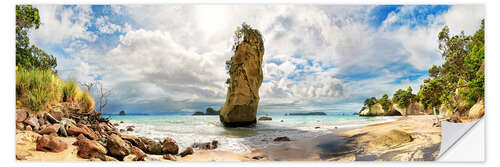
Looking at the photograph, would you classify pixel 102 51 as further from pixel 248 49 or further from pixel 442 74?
pixel 442 74

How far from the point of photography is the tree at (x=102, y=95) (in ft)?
10.4

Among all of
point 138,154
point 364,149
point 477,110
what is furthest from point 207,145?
point 477,110

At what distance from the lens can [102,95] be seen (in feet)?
10.4

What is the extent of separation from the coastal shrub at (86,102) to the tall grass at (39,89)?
0.18 m

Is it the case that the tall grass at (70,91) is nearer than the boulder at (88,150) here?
No

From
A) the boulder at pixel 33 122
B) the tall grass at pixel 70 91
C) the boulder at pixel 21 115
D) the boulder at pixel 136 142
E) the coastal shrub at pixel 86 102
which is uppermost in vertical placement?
the tall grass at pixel 70 91

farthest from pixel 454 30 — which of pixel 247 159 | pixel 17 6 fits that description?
pixel 17 6

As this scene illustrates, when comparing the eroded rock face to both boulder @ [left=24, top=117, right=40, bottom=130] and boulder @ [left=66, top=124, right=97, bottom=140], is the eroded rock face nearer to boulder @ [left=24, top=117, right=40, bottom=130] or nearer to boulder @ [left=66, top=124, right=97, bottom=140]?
boulder @ [left=66, top=124, right=97, bottom=140]

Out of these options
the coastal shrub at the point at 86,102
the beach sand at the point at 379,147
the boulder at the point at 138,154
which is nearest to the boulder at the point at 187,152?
the boulder at the point at 138,154

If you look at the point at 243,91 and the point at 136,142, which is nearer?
the point at 136,142

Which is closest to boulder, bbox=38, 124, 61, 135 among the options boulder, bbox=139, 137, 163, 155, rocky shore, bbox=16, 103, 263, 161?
rocky shore, bbox=16, 103, 263, 161

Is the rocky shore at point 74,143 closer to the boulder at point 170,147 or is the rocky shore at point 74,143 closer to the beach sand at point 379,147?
the boulder at point 170,147

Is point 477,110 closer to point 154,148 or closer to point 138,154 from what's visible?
point 154,148

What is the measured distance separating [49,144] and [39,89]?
33.9 inches
